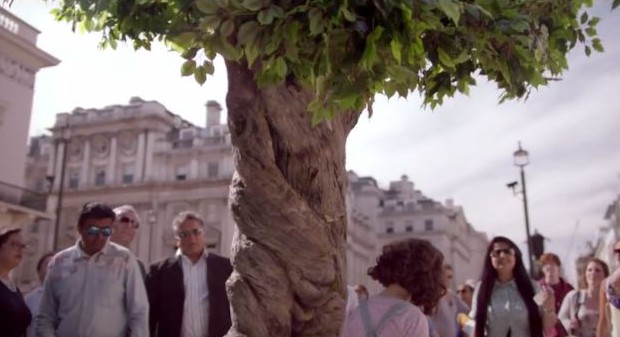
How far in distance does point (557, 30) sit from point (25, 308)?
179 inches

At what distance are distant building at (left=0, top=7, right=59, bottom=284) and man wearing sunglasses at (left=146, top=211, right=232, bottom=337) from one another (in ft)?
68.2

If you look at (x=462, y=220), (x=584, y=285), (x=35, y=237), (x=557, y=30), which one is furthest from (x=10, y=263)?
(x=462, y=220)

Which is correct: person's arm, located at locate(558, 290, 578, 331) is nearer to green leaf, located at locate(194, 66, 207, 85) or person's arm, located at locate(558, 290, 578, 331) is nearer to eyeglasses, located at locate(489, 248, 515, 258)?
eyeglasses, located at locate(489, 248, 515, 258)

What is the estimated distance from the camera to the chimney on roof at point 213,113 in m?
63.2

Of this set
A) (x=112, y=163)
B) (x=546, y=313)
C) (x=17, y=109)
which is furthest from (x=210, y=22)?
(x=112, y=163)

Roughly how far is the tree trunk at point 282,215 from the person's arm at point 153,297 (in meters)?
3.05

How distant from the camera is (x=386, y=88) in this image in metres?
2.62

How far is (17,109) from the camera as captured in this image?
2670 cm

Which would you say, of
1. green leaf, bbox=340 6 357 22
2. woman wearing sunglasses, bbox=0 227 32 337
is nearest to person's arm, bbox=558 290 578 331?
woman wearing sunglasses, bbox=0 227 32 337

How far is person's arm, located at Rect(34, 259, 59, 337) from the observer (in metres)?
4.98

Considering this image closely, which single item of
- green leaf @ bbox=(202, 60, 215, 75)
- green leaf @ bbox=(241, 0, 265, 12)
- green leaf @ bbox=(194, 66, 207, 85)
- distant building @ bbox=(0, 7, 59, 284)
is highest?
distant building @ bbox=(0, 7, 59, 284)

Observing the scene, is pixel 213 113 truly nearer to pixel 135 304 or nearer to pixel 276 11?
pixel 135 304

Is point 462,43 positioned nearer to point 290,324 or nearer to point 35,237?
point 290,324

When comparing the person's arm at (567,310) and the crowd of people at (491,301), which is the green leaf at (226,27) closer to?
the crowd of people at (491,301)
